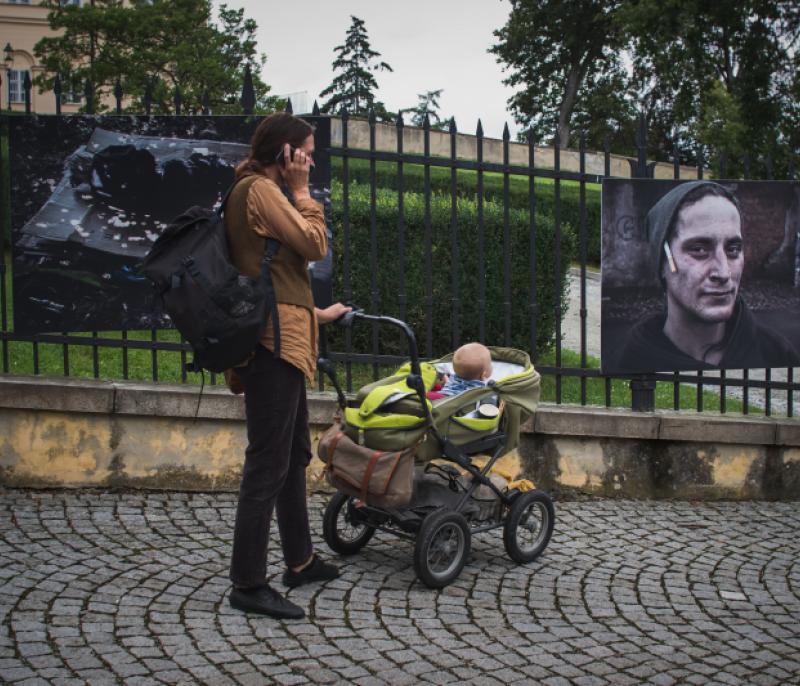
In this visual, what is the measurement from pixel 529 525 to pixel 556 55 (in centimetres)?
5075

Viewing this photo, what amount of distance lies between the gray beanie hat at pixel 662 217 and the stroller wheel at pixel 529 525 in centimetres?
196

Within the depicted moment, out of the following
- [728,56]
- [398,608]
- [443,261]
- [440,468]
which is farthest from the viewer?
[728,56]

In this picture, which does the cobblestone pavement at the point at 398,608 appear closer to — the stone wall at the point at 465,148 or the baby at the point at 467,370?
the baby at the point at 467,370

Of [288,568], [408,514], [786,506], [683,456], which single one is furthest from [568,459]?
[288,568]

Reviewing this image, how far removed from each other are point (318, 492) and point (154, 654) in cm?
250

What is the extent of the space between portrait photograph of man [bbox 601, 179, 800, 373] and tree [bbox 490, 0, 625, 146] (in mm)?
45137

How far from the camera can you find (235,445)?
634 centimetres

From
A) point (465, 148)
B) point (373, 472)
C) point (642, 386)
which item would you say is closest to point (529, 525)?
point (373, 472)

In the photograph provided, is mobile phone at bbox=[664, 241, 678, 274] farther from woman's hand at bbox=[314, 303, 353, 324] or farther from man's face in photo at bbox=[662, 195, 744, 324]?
woman's hand at bbox=[314, 303, 353, 324]

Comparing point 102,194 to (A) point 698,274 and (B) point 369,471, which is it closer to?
(B) point 369,471

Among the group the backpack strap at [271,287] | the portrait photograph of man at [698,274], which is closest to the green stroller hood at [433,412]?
the backpack strap at [271,287]

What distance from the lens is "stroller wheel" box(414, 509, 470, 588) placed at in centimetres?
471

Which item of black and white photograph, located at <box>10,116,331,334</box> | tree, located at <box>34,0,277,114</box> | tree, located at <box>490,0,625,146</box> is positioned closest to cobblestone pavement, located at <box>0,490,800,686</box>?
black and white photograph, located at <box>10,116,331,334</box>

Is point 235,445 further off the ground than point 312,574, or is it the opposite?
point 235,445
